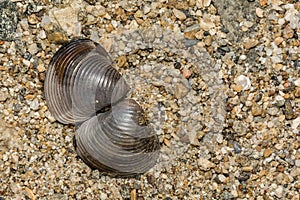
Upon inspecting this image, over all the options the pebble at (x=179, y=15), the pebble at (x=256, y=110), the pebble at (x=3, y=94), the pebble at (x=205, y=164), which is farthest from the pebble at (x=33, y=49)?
the pebble at (x=256, y=110)

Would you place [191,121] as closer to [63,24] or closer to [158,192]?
[158,192]

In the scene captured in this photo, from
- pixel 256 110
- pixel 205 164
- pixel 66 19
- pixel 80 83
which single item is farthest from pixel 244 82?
pixel 66 19

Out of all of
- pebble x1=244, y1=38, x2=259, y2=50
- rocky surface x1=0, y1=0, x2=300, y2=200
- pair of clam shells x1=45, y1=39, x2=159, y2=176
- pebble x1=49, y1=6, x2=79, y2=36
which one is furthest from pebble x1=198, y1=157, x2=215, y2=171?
pebble x1=49, y1=6, x2=79, y2=36

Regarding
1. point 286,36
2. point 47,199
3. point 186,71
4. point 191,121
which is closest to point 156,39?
point 186,71

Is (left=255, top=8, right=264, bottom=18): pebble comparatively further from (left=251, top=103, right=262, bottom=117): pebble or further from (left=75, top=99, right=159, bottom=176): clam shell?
(left=75, top=99, right=159, bottom=176): clam shell

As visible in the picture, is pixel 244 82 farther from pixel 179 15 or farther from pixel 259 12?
pixel 179 15

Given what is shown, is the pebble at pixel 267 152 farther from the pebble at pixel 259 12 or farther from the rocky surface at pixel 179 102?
the pebble at pixel 259 12
